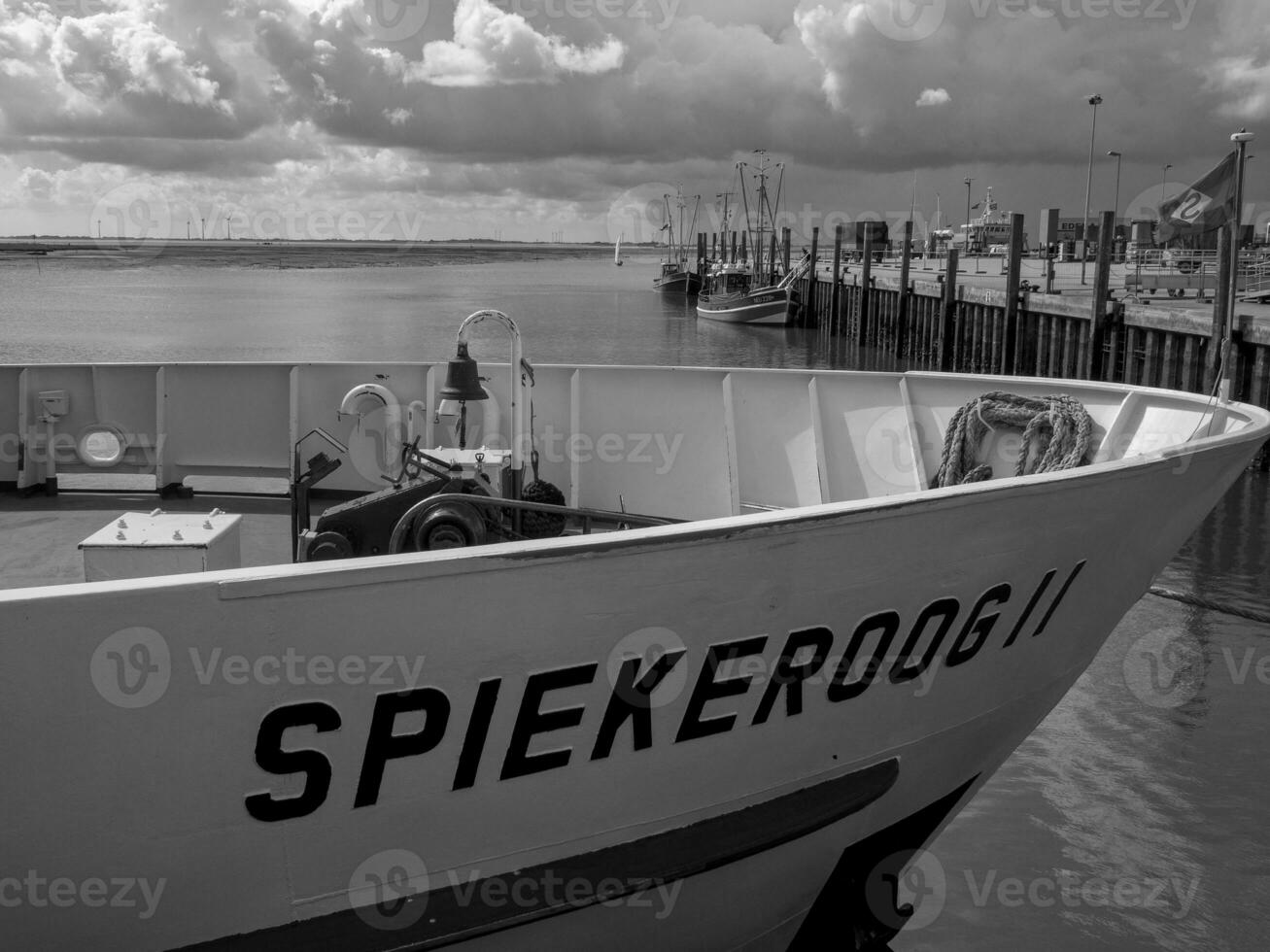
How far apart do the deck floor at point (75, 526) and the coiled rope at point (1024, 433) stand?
142 inches

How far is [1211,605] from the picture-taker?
986cm

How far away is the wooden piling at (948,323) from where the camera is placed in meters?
30.1

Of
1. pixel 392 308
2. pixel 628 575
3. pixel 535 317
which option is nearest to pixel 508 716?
pixel 628 575

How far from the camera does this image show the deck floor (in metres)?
5.34

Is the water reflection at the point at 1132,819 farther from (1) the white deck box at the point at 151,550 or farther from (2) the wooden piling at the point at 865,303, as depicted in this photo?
(2) the wooden piling at the point at 865,303

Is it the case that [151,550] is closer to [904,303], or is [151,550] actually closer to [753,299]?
[904,303]

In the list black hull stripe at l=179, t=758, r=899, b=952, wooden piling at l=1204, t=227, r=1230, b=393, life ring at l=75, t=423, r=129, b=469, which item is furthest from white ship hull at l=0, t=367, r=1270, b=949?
wooden piling at l=1204, t=227, r=1230, b=393

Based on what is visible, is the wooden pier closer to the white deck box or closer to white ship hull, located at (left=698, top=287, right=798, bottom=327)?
the white deck box

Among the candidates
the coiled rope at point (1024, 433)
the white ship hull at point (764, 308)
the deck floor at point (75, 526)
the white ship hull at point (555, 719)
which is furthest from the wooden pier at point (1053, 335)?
the white ship hull at point (764, 308)

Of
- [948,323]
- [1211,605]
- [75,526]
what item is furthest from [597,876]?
[948,323]

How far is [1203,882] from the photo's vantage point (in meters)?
5.43

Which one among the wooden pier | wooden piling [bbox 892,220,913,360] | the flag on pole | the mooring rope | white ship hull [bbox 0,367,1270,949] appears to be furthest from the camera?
wooden piling [bbox 892,220,913,360]

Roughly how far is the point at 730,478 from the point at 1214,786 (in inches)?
133

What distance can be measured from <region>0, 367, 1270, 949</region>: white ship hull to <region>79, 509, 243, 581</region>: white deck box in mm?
1427
